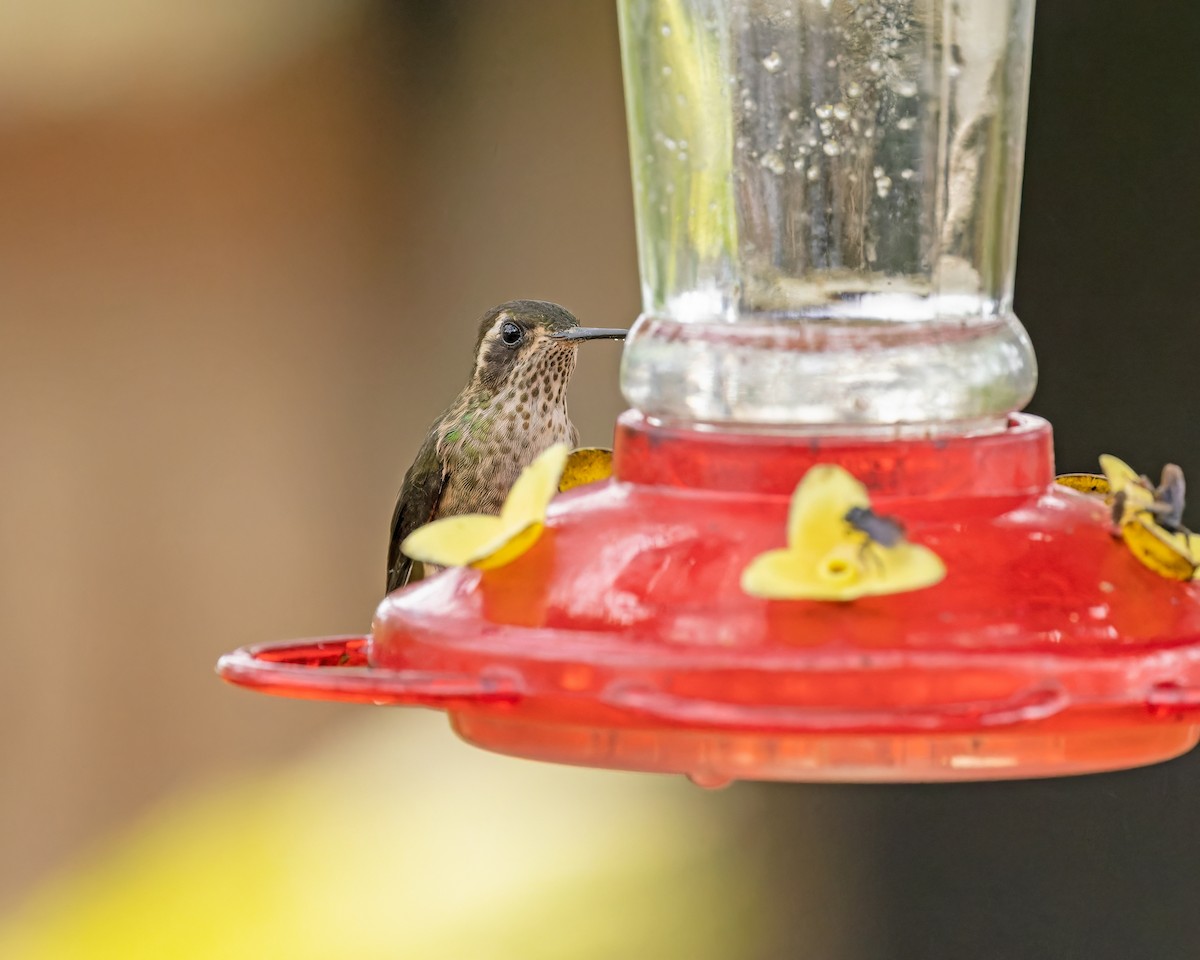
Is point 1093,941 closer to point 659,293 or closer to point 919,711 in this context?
point 659,293

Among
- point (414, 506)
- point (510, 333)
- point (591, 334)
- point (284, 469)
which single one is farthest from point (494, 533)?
point (284, 469)

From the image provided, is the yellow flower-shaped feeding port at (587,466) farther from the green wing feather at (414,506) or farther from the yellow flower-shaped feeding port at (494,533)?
the green wing feather at (414,506)

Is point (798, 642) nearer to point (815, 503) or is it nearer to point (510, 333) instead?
point (815, 503)

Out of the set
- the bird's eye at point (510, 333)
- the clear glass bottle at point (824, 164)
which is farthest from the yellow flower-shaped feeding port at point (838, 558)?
the bird's eye at point (510, 333)

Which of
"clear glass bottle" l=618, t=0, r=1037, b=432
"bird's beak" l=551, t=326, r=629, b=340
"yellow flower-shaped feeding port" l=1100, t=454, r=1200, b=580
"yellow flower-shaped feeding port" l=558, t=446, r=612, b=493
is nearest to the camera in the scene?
"yellow flower-shaped feeding port" l=1100, t=454, r=1200, b=580

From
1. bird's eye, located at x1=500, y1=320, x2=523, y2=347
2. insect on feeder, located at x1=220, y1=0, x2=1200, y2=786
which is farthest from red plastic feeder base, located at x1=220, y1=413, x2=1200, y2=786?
bird's eye, located at x1=500, y1=320, x2=523, y2=347

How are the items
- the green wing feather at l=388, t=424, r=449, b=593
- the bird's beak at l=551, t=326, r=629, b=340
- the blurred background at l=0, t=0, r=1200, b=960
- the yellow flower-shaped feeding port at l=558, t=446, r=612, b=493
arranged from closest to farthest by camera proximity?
the yellow flower-shaped feeding port at l=558, t=446, r=612, b=493 < the bird's beak at l=551, t=326, r=629, b=340 < the green wing feather at l=388, t=424, r=449, b=593 < the blurred background at l=0, t=0, r=1200, b=960

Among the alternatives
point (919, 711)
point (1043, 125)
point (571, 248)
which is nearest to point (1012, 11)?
point (919, 711)

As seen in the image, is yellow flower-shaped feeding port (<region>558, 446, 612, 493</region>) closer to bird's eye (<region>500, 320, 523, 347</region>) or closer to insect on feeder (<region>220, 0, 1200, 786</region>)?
insect on feeder (<region>220, 0, 1200, 786</region>)
